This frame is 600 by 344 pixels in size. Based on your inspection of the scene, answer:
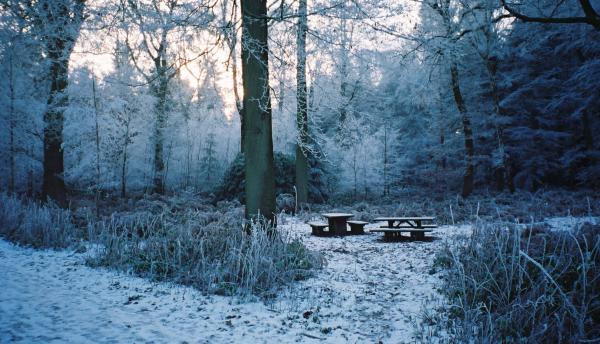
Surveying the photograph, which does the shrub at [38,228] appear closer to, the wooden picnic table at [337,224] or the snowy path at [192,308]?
the snowy path at [192,308]

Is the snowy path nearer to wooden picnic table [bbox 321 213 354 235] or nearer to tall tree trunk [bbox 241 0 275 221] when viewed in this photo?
tall tree trunk [bbox 241 0 275 221]

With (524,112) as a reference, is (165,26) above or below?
below

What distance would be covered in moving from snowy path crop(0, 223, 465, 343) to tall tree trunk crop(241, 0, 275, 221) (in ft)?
4.85

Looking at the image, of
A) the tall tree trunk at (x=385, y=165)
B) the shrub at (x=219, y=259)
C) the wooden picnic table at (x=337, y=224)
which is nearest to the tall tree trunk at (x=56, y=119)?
the shrub at (x=219, y=259)

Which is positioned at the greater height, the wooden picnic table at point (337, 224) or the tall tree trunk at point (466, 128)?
the tall tree trunk at point (466, 128)

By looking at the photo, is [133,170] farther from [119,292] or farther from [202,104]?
[119,292]

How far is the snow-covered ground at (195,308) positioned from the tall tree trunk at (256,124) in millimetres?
1456

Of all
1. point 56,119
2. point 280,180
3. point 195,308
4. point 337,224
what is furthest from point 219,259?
point 280,180

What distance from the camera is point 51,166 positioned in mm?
9945

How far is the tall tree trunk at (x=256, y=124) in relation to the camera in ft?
17.5

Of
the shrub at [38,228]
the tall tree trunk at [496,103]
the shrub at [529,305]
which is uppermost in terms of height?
the tall tree trunk at [496,103]

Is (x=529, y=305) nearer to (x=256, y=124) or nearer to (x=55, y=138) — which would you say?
(x=256, y=124)

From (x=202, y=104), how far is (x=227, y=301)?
82.6 ft

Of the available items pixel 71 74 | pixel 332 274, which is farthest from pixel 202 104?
pixel 332 274
